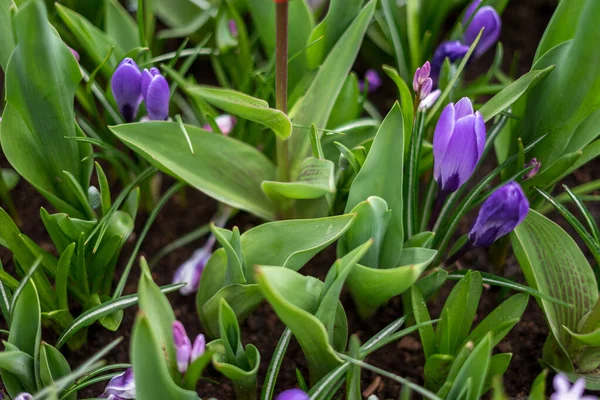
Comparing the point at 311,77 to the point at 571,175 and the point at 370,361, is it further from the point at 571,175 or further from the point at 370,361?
the point at 571,175

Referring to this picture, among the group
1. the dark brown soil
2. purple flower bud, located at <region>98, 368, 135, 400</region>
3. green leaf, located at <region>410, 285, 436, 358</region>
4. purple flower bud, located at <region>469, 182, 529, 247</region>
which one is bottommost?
the dark brown soil

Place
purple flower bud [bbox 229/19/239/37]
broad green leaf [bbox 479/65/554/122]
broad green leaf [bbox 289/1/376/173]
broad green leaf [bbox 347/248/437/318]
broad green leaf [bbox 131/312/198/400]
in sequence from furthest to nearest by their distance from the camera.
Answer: purple flower bud [bbox 229/19/239/37] < broad green leaf [bbox 289/1/376/173] < broad green leaf [bbox 479/65/554/122] < broad green leaf [bbox 347/248/437/318] < broad green leaf [bbox 131/312/198/400]

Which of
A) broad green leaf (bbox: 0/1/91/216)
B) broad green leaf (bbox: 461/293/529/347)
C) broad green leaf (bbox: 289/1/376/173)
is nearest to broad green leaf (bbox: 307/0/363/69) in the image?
broad green leaf (bbox: 289/1/376/173)

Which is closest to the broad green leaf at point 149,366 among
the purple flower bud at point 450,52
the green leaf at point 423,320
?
the green leaf at point 423,320

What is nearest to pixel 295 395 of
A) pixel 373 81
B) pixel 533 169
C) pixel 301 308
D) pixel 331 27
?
pixel 301 308

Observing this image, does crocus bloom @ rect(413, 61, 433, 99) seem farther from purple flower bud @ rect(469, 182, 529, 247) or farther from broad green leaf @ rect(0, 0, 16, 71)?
broad green leaf @ rect(0, 0, 16, 71)

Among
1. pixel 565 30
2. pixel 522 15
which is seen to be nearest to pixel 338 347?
pixel 565 30

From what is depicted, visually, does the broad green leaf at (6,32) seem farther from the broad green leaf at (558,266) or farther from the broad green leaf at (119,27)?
the broad green leaf at (558,266)
